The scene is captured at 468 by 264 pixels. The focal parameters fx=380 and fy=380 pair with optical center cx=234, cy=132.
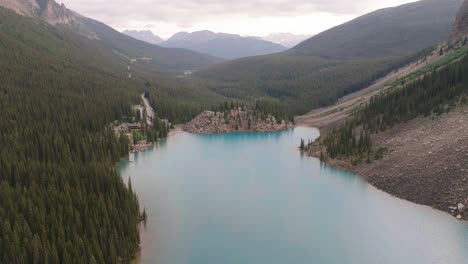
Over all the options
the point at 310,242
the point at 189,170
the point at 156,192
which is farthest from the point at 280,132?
the point at 310,242

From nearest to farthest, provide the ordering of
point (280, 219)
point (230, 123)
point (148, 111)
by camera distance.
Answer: point (280, 219) → point (230, 123) → point (148, 111)

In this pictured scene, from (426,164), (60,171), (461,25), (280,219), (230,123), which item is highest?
(461,25)

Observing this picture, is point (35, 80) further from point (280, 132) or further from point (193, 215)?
point (193, 215)

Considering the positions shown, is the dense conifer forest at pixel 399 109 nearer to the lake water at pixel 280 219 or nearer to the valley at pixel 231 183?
the valley at pixel 231 183

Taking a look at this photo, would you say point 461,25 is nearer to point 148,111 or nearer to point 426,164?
point 426,164

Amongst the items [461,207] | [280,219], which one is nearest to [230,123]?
[280,219]

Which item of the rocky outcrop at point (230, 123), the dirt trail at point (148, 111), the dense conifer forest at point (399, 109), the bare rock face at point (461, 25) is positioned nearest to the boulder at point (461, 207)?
the dense conifer forest at point (399, 109)
